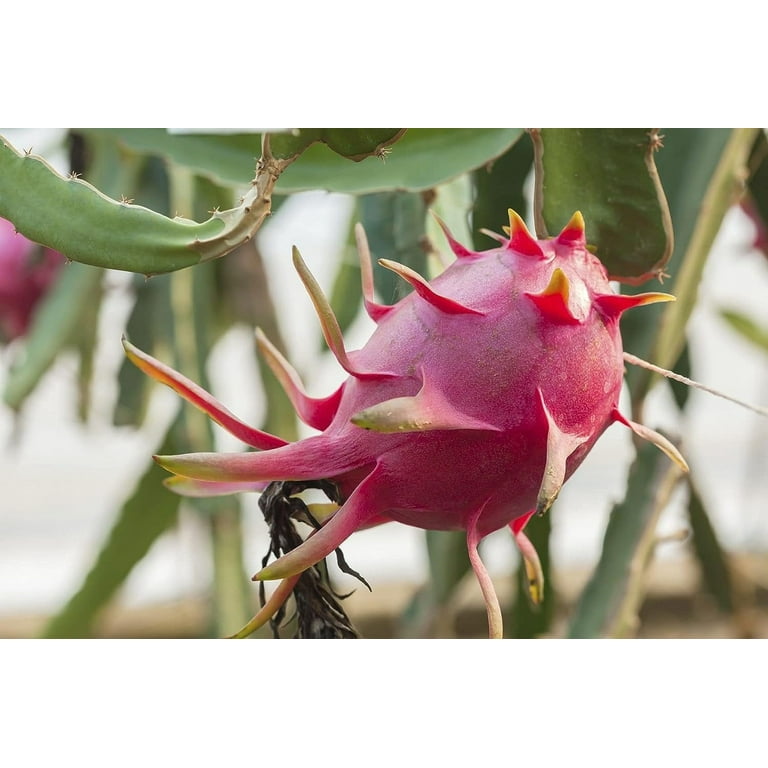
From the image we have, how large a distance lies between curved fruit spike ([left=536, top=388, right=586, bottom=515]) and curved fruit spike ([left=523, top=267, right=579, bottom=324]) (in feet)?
0.10

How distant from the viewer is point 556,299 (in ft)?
1.25

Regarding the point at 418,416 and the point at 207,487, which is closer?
Result: the point at 418,416

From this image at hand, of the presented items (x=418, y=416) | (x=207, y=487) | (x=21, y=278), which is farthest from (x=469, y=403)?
(x=21, y=278)

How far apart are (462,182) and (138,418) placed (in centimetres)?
82

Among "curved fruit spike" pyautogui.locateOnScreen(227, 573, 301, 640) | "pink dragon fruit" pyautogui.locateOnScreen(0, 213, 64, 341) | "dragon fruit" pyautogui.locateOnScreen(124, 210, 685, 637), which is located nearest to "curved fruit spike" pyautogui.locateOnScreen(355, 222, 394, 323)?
"dragon fruit" pyautogui.locateOnScreen(124, 210, 685, 637)

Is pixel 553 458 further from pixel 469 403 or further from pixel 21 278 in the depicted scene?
pixel 21 278

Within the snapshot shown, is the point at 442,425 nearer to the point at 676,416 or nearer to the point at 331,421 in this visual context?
the point at 331,421

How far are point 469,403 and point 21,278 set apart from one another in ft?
3.27

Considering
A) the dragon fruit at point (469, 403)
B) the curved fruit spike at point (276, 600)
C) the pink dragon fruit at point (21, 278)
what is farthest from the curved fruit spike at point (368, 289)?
the pink dragon fruit at point (21, 278)

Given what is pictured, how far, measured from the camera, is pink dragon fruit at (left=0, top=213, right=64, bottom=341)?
1.23m

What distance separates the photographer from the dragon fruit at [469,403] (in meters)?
0.38

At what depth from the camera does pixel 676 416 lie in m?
1.10

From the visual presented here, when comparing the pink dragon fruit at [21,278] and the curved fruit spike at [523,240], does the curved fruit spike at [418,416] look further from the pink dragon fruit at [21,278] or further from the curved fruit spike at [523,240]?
the pink dragon fruit at [21,278]

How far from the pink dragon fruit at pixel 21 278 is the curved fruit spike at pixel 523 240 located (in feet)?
3.09
